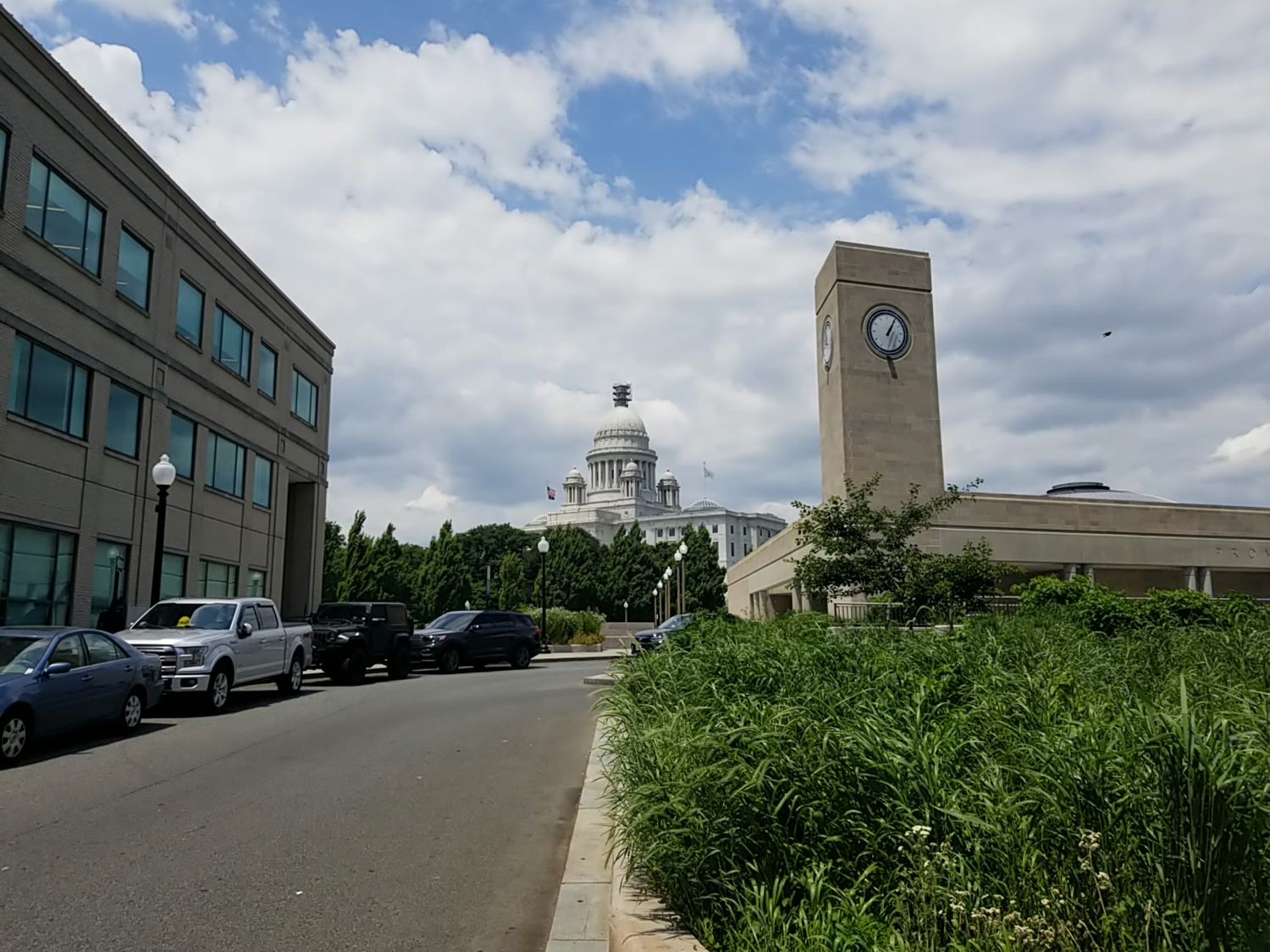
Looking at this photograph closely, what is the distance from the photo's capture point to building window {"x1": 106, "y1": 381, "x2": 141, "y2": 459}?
24875 mm

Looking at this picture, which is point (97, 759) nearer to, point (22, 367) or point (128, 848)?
point (128, 848)

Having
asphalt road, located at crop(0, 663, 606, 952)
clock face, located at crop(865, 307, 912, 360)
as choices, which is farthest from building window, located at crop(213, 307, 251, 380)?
clock face, located at crop(865, 307, 912, 360)

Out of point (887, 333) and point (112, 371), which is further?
point (887, 333)

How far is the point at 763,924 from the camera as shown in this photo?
13.9ft

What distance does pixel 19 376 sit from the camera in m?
21.4

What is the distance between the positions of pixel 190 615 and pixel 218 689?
1.99 metres

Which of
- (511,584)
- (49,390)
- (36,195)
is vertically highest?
(36,195)

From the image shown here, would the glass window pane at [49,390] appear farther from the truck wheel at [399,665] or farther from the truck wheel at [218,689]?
the truck wheel at [218,689]

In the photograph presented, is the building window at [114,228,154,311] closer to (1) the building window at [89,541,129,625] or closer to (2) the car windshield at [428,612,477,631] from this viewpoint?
(1) the building window at [89,541,129,625]

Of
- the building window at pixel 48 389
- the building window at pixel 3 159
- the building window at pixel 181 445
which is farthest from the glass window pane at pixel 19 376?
the building window at pixel 181 445

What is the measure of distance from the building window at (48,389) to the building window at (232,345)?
7.41 metres

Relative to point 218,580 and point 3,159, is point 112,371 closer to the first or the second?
point 3,159

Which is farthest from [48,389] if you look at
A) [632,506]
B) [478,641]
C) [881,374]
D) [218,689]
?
[632,506]

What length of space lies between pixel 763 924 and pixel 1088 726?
6.16 ft
